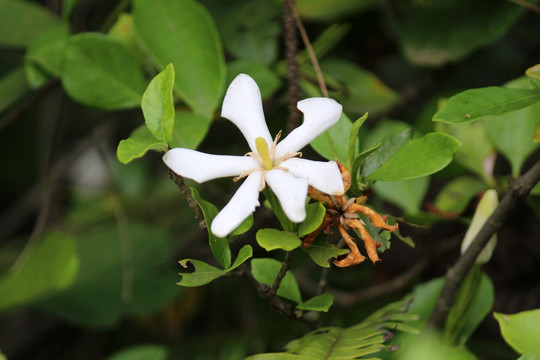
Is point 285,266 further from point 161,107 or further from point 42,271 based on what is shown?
point 42,271

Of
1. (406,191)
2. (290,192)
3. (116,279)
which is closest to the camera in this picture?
(290,192)

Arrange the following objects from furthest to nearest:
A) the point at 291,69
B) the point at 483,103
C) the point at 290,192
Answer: the point at 291,69, the point at 483,103, the point at 290,192

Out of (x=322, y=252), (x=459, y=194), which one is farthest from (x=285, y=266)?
(x=459, y=194)

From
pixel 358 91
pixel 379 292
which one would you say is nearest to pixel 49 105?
pixel 358 91

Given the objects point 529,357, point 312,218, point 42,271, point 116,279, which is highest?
point 312,218

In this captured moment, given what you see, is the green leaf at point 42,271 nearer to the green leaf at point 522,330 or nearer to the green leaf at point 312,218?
the green leaf at point 312,218

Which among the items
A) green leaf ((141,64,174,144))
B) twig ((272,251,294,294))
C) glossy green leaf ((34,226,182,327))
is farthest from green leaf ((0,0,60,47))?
twig ((272,251,294,294))

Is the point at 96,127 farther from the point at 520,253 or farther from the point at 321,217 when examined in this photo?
the point at 321,217
